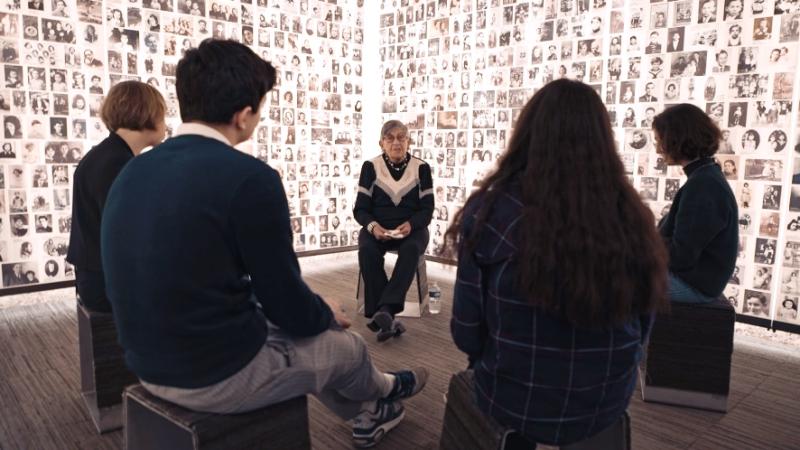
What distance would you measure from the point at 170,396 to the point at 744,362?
120 inches

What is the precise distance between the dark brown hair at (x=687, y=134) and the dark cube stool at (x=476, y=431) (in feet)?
4.93

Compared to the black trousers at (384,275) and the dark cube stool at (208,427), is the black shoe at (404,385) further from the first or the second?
the black trousers at (384,275)

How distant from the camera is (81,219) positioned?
7.35 ft

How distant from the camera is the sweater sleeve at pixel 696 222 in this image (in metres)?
2.34

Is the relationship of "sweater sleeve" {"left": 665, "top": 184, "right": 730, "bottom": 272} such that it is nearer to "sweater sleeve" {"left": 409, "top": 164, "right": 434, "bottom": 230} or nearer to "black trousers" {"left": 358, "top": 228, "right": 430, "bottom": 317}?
"black trousers" {"left": 358, "top": 228, "right": 430, "bottom": 317}

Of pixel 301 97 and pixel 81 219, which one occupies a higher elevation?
pixel 301 97

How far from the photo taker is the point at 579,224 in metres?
1.21

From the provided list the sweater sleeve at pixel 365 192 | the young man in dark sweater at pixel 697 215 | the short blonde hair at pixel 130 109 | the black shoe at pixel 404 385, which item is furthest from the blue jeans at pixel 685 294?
the short blonde hair at pixel 130 109

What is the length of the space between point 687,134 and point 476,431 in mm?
1769

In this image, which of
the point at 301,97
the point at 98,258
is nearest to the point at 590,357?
the point at 98,258

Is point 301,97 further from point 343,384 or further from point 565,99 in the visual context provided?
point 565,99

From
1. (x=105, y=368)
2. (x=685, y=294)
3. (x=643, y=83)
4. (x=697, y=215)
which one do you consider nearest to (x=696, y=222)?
(x=697, y=215)

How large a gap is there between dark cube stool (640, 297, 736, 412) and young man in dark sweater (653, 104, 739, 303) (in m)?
0.08

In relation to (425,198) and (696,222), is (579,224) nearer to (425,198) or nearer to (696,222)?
(696,222)
